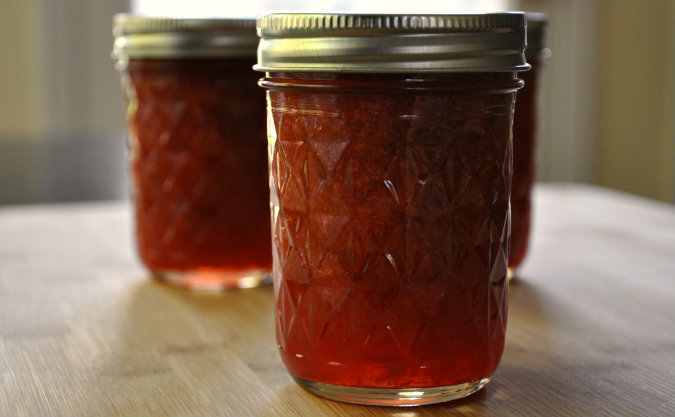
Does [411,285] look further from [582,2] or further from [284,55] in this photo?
[582,2]

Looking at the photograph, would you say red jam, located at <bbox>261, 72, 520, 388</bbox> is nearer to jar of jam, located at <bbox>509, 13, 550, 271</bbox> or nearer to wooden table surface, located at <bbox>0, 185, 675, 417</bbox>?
wooden table surface, located at <bbox>0, 185, 675, 417</bbox>

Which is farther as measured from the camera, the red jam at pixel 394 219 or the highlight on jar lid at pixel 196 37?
the highlight on jar lid at pixel 196 37

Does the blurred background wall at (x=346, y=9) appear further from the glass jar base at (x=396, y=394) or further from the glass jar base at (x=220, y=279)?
the glass jar base at (x=396, y=394)

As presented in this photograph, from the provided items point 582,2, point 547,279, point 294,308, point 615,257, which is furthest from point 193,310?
point 582,2

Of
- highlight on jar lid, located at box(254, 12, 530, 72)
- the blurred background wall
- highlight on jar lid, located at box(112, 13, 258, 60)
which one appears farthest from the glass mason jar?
the blurred background wall

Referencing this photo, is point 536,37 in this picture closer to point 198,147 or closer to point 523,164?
point 523,164

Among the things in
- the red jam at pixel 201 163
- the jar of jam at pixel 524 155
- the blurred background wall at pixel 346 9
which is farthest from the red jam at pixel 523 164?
the blurred background wall at pixel 346 9
